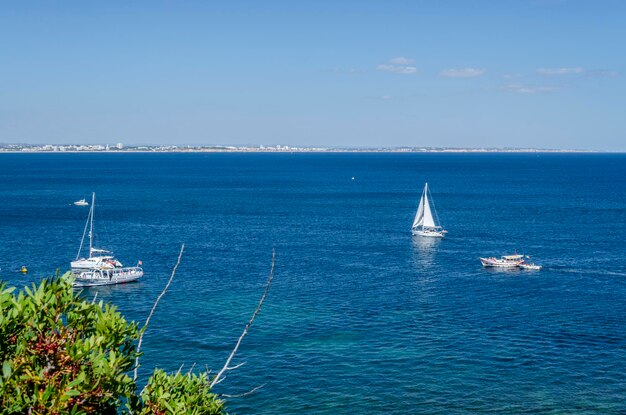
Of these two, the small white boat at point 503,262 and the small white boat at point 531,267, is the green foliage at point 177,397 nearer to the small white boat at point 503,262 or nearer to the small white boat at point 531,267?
the small white boat at point 503,262

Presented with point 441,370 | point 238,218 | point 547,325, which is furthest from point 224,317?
point 238,218

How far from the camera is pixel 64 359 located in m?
17.8

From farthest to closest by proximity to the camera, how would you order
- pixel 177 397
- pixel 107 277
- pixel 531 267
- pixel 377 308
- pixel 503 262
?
pixel 503 262 → pixel 531 267 → pixel 107 277 → pixel 377 308 → pixel 177 397

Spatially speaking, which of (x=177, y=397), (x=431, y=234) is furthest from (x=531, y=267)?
(x=177, y=397)

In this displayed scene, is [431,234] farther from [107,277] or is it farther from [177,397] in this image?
[177,397]

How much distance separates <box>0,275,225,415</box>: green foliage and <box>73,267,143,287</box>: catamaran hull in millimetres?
75465

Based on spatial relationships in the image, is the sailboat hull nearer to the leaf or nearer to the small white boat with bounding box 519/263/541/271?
the small white boat with bounding box 519/263/541/271

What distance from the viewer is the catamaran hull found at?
93.5m

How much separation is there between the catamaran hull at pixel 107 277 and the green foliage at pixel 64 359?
75.5 metres

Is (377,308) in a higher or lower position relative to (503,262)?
lower

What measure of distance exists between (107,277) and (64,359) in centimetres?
8024

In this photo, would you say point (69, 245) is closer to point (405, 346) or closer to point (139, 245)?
point (139, 245)

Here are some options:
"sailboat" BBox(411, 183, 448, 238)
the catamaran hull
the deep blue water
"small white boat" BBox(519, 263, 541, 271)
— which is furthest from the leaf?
"sailboat" BBox(411, 183, 448, 238)

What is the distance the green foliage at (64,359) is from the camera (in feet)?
55.5
